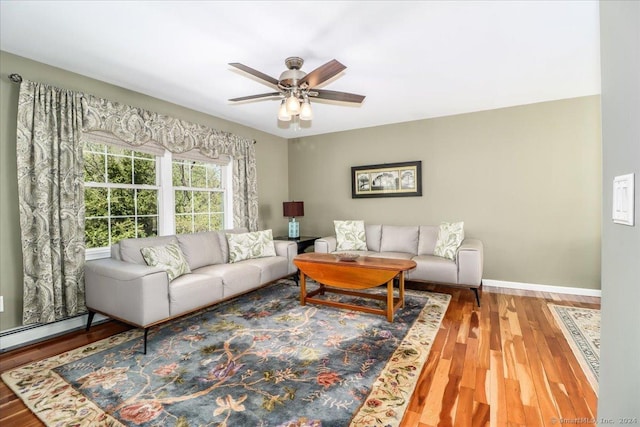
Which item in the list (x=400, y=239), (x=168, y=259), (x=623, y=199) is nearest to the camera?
(x=623, y=199)

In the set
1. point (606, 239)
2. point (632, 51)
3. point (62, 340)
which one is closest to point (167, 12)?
point (632, 51)

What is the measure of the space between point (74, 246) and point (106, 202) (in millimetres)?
595

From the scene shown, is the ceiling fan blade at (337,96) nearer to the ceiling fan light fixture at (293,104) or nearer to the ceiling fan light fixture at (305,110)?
the ceiling fan light fixture at (305,110)

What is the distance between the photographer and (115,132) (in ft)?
9.71

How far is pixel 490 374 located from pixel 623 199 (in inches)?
68.2

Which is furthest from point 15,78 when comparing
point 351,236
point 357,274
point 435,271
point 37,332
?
point 435,271

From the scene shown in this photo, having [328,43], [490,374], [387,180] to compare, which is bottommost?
[490,374]

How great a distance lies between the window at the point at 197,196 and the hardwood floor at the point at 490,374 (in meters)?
1.45

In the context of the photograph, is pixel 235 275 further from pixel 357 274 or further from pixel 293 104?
pixel 293 104

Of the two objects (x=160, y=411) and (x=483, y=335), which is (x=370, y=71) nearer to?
(x=483, y=335)

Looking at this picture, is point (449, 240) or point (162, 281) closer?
point (162, 281)

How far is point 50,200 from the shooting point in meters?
2.55

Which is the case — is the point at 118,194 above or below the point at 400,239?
above

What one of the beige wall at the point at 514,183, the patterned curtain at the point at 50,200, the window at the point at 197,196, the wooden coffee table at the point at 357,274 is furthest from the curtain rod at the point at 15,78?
the beige wall at the point at 514,183
